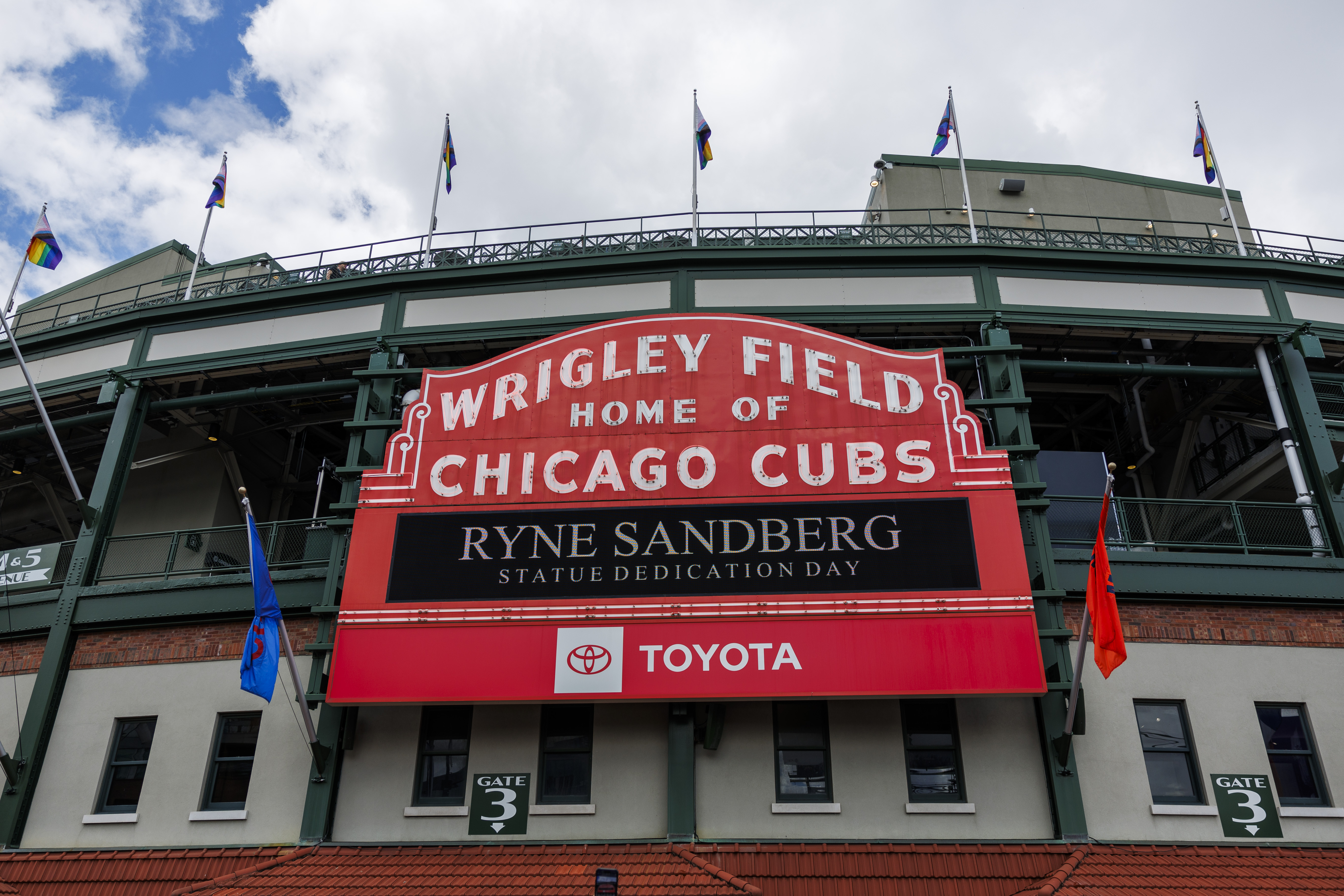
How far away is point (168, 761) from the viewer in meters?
15.1

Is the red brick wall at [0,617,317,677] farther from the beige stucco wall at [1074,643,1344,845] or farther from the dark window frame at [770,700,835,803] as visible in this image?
the beige stucco wall at [1074,643,1344,845]

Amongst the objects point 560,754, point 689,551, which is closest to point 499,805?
point 560,754

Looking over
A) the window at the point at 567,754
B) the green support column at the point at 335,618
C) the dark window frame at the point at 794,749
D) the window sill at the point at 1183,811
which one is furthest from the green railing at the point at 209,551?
the window sill at the point at 1183,811

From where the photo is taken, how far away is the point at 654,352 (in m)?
15.9

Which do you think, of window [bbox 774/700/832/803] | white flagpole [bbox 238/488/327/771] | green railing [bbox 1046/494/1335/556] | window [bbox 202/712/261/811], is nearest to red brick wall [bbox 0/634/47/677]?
window [bbox 202/712/261/811]

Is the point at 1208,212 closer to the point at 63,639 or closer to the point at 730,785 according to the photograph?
the point at 730,785

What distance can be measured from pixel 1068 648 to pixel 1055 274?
7.36m

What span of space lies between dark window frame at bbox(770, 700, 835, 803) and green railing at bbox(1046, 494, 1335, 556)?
4.79 meters

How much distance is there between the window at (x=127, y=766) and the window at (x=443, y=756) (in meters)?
4.87

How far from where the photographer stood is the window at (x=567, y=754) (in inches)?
553

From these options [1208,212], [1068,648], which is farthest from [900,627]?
[1208,212]

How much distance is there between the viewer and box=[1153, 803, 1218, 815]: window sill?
13.1 metres

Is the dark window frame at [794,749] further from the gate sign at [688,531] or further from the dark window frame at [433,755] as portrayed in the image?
the dark window frame at [433,755]

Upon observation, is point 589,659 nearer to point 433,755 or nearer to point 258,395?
point 433,755
